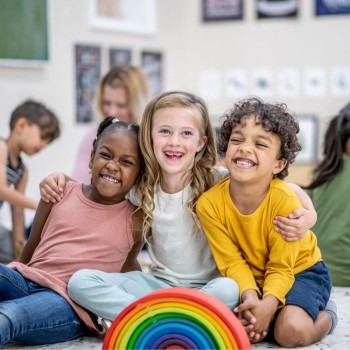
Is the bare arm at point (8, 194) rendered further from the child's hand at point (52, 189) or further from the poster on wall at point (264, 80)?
the poster on wall at point (264, 80)

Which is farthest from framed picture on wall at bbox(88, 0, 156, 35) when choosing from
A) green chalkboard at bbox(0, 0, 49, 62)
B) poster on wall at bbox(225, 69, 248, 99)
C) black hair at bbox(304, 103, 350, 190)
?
black hair at bbox(304, 103, 350, 190)

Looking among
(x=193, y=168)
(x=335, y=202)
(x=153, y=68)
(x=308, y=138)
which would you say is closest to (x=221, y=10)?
(x=153, y=68)

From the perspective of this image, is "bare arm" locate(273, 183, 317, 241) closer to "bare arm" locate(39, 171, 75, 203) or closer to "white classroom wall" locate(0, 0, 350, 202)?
"bare arm" locate(39, 171, 75, 203)

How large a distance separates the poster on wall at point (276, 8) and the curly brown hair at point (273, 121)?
2.67 m

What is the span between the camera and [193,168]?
1.97m

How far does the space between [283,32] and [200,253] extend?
110 inches

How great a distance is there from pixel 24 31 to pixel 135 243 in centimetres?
201

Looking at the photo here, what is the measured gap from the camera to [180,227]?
192cm

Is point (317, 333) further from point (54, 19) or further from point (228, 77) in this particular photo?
point (228, 77)

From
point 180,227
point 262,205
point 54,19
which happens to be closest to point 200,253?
point 180,227

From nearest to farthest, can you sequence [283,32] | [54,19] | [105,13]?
1. [54,19]
2. [105,13]
3. [283,32]

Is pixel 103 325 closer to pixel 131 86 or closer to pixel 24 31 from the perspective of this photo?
pixel 131 86

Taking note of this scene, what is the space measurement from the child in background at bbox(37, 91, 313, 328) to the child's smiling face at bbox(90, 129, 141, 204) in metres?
0.04

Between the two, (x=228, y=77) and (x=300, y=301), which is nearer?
(x=300, y=301)
